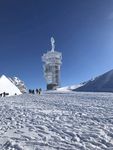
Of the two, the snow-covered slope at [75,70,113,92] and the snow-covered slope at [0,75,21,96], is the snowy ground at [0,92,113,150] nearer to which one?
the snow-covered slope at [0,75,21,96]

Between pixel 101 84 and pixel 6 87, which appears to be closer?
pixel 6 87

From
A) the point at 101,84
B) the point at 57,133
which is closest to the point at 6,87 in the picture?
the point at 57,133

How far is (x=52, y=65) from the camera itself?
15138 centimetres

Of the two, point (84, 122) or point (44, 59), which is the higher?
point (44, 59)

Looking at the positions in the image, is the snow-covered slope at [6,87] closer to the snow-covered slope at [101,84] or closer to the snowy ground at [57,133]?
the snow-covered slope at [101,84]

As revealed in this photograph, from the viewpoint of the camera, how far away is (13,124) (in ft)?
39.4

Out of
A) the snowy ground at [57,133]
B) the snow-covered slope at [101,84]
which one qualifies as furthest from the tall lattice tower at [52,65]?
the snowy ground at [57,133]

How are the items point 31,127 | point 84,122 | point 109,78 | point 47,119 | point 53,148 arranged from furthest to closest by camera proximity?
1. point 109,78
2. point 47,119
3. point 84,122
4. point 31,127
5. point 53,148

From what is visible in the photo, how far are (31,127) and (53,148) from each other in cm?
311

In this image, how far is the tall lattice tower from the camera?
14650cm

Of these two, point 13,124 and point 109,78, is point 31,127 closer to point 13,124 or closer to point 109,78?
point 13,124

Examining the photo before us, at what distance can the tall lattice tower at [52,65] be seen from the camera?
146 m

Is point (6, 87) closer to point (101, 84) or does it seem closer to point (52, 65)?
point (101, 84)

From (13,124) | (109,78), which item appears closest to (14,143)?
(13,124)
